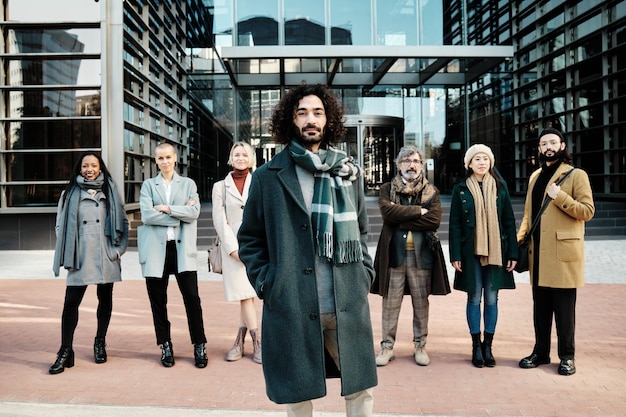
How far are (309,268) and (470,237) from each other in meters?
2.61

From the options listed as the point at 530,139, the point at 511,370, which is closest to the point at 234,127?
the point at 530,139

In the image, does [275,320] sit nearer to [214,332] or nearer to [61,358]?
[61,358]

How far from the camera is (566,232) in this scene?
439cm

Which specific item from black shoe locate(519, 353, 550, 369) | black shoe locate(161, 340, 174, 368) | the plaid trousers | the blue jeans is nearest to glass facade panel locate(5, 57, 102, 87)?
black shoe locate(161, 340, 174, 368)

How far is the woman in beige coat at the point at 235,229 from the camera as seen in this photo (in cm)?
482

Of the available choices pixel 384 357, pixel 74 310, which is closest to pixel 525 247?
pixel 384 357

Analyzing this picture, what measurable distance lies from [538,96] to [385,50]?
7.61 metres

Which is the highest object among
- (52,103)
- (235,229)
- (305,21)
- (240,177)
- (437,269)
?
(305,21)

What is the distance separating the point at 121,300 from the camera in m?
7.41

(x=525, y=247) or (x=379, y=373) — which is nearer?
(x=379, y=373)

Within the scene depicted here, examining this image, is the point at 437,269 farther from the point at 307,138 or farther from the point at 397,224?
the point at 307,138

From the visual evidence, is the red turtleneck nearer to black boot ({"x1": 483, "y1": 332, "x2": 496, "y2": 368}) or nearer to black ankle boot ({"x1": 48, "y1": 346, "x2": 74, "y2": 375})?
black ankle boot ({"x1": 48, "y1": 346, "x2": 74, "y2": 375})

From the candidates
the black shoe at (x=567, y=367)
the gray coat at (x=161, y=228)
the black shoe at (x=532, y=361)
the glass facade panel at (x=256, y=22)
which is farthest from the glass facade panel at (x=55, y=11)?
the black shoe at (x=567, y=367)

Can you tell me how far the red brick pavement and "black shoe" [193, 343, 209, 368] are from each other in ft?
0.20
